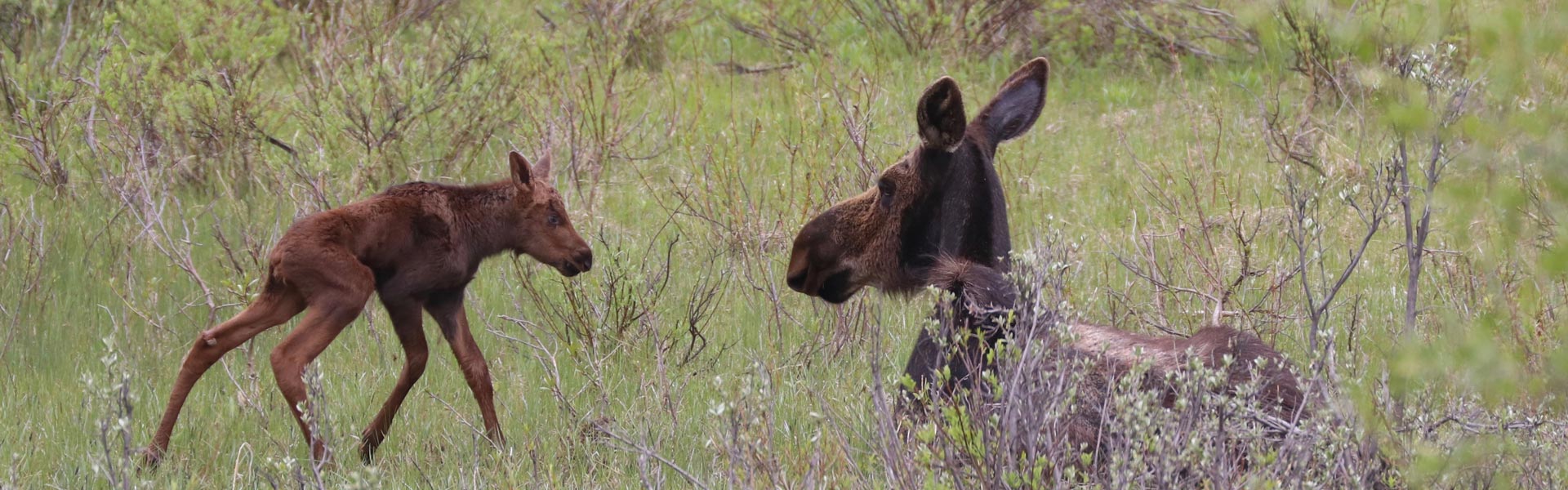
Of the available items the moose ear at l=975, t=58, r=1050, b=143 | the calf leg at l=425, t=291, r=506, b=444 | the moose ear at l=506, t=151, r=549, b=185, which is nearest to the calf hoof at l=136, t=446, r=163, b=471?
Answer: the calf leg at l=425, t=291, r=506, b=444

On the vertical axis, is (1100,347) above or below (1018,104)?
below

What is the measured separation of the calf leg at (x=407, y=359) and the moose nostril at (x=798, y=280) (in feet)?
4.36

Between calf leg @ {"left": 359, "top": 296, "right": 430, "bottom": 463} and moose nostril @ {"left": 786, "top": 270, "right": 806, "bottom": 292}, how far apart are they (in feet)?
4.36

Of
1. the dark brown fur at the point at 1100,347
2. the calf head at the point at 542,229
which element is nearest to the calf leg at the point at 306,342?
the calf head at the point at 542,229

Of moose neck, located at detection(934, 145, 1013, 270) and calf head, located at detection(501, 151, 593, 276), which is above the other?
moose neck, located at detection(934, 145, 1013, 270)

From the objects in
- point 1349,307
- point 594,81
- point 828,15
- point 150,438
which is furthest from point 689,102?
point 150,438

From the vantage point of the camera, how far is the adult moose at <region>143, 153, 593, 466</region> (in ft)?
18.4

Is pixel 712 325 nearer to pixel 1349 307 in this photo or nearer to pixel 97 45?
pixel 1349 307

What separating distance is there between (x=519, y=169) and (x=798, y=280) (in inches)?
43.6

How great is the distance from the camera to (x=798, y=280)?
6.19 metres

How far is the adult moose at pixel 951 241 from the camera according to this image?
5371 millimetres

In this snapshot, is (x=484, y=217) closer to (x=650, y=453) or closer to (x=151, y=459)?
(x=151, y=459)

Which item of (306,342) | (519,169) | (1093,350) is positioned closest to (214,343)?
(306,342)

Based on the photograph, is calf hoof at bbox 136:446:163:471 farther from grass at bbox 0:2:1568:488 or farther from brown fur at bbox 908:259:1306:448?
brown fur at bbox 908:259:1306:448
